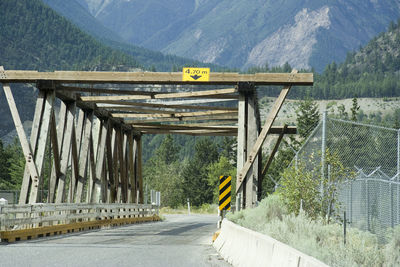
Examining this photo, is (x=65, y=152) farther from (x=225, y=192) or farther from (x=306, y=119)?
(x=306, y=119)

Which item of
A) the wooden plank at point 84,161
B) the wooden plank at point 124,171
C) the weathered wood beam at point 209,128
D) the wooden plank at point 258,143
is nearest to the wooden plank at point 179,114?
the weathered wood beam at point 209,128

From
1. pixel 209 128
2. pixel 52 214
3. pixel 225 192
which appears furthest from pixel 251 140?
pixel 209 128

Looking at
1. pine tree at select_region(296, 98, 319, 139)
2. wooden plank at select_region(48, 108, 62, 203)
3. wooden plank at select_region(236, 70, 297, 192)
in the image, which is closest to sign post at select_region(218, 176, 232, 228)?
wooden plank at select_region(236, 70, 297, 192)

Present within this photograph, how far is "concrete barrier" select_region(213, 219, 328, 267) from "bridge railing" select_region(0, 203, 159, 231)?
5674mm

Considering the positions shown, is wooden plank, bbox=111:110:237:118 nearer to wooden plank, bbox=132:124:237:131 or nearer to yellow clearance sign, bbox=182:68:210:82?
wooden plank, bbox=132:124:237:131

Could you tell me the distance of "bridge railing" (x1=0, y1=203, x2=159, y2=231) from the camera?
16.6m

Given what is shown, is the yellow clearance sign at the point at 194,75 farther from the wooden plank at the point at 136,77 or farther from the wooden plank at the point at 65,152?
the wooden plank at the point at 65,152

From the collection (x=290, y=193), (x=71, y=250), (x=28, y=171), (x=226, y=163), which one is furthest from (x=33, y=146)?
(x=226, y=163)

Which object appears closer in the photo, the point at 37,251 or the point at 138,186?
the point at 37,251

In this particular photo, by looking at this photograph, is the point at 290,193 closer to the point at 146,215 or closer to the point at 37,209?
the point at 37,209

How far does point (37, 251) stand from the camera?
13203mm

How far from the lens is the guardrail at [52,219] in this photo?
1653 centimetres

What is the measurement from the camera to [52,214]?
21.9 metres

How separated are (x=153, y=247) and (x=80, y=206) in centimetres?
816
